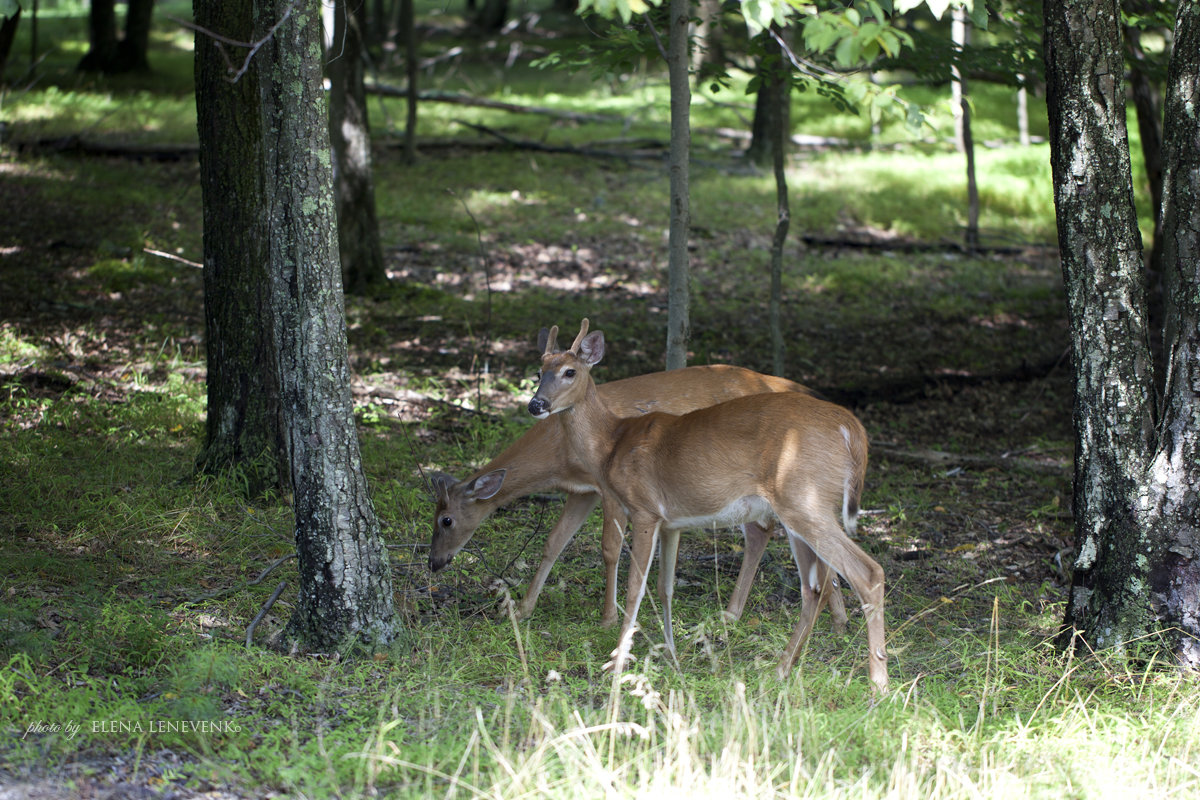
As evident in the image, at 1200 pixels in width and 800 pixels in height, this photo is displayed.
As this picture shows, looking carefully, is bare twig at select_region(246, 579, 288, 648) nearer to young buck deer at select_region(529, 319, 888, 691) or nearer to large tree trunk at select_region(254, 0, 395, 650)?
large tree trunk at select_region(254, 0, 395, 650)

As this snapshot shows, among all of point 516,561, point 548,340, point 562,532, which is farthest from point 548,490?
point 548,340

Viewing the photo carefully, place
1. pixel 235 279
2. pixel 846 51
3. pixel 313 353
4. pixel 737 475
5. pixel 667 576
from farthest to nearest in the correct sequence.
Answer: pixel 235 279, pixel 667 576, pixel 737 475, pixel 313 353, pixel 846 51

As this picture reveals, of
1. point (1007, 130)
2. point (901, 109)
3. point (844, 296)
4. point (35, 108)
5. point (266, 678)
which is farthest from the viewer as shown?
point (1007, 130)

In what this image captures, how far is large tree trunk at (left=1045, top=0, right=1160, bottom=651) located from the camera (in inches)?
180

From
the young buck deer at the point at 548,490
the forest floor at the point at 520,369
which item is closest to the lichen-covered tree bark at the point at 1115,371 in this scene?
the forest floor at the point at 520,369

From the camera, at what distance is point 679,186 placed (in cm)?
725

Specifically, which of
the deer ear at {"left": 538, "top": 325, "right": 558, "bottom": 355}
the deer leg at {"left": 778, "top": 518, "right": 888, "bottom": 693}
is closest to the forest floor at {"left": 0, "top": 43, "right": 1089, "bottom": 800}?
the deer leg at {"left": 778, "top": 518, "right": 888, "bottom": 693}

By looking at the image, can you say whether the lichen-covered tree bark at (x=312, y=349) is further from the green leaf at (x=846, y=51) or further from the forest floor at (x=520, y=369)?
the green leaf at (x=846, y=51)

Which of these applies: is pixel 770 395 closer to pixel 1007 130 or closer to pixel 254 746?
pixel 254 746

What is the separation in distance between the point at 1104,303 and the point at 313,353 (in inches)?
132

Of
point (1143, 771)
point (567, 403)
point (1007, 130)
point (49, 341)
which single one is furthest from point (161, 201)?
point (1007, 130)

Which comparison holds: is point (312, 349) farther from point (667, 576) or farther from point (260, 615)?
point (667, 576)

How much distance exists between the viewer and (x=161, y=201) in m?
13.6

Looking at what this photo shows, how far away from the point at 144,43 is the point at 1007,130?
17.3 m
